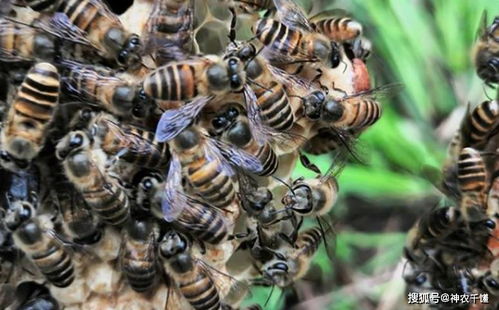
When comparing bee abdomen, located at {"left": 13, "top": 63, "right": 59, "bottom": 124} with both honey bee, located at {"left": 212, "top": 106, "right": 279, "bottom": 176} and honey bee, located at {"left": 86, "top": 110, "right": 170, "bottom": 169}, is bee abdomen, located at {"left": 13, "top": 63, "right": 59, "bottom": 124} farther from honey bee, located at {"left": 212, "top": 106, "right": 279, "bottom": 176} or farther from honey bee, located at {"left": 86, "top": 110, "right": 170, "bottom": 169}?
honey bee, located at {"left": 212, "top": 106, "right": 279, "bottom": 176}

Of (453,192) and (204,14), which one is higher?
(204,14)

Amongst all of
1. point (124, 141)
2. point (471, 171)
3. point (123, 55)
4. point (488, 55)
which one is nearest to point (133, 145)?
point (124, 141)

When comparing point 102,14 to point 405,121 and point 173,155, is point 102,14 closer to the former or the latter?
point 173,155

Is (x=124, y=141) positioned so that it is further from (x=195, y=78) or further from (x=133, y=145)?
(x=195, y=78)

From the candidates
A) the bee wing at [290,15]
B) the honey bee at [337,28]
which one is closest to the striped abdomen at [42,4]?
Answer: the bee wing at [290,15]

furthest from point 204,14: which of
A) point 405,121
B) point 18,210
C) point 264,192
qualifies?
point 405,121

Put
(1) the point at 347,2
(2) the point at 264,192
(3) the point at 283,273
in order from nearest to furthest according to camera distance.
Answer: (2) the point at 264,192
(3) the point at 283,273
(1) the point at 347,2
